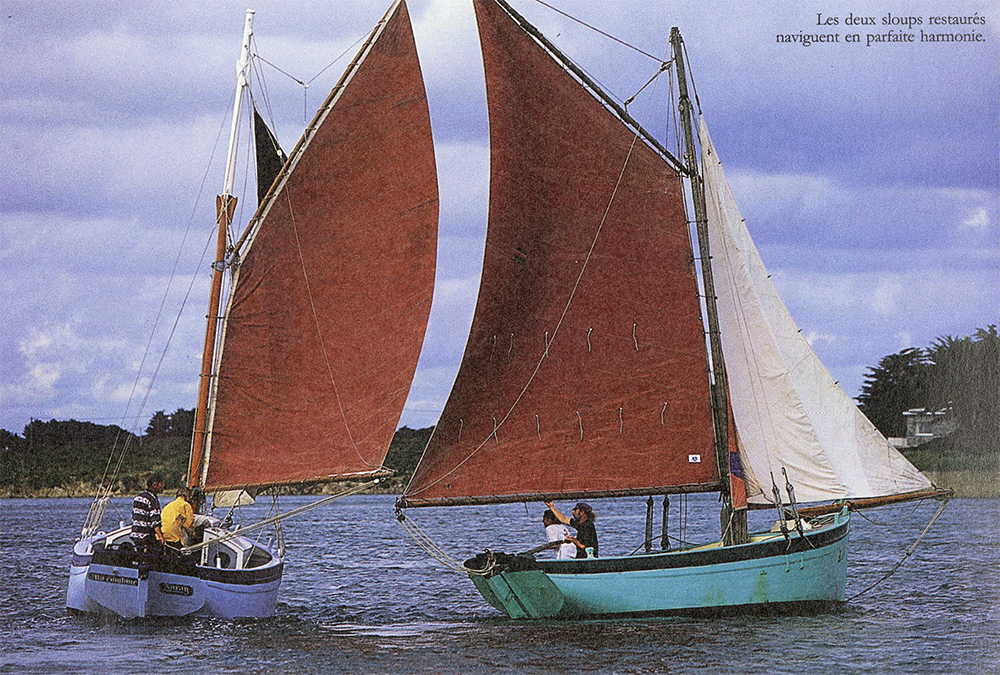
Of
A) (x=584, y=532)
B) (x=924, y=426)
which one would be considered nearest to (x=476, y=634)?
(x=584, y=532)

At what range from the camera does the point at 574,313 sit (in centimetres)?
2775

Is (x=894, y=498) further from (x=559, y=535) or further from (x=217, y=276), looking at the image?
(x=217, y=276)

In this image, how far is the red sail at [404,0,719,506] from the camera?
2730cm

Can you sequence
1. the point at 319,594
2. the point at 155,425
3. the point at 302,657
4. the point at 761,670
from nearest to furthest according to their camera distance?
the point at 761,670 < the point at 302,657 < the point at 319,594 < the point at 155,425

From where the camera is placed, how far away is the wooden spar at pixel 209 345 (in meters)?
28.8

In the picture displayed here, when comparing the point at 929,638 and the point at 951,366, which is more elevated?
the point at 951,366

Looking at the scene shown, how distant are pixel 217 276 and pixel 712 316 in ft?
36.4

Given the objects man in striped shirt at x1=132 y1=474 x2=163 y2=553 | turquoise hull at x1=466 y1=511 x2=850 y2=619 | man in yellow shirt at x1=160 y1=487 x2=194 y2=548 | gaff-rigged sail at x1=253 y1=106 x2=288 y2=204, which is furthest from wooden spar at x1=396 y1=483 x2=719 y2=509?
gaff-rigged sail at x1=253 y1=106 x2=288 y2=204

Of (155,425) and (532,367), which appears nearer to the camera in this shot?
(532,367)

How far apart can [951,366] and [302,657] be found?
17.6 m

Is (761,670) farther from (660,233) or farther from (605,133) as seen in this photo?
(605,133)

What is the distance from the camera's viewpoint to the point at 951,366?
32125 mm

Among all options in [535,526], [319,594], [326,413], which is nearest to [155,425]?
[535,526]

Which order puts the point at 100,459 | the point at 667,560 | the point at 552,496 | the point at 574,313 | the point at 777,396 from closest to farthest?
the point at 667,560, the point at 552,496, the point at 777,396, the point at 574,313, the point at 100,459
